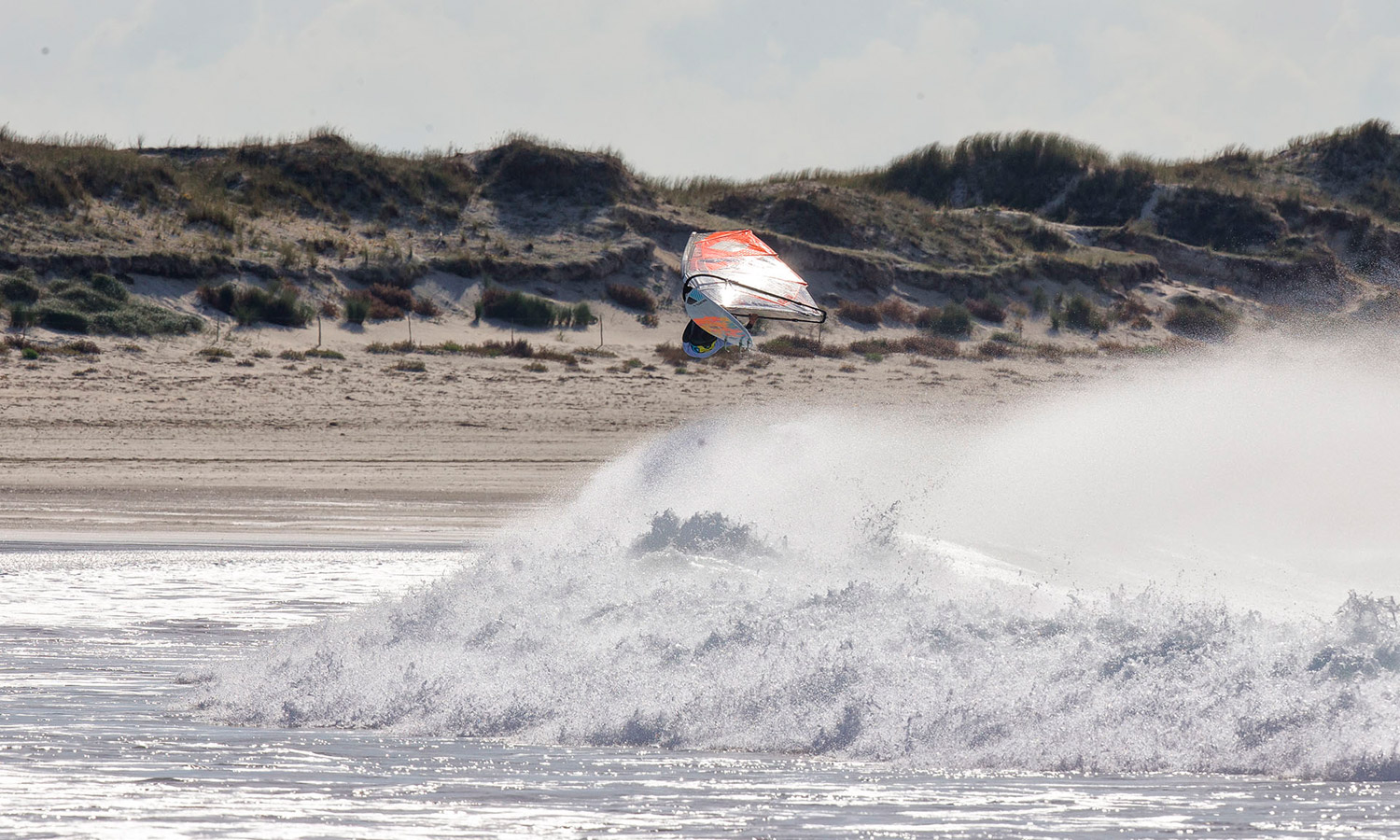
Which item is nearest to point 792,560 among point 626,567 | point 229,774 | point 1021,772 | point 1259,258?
point 626,567

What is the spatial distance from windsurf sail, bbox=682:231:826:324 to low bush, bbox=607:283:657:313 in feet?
52.3

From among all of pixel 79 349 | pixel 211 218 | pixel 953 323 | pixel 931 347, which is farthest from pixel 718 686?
pixel 211 218

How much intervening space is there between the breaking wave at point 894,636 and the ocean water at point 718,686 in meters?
0.03

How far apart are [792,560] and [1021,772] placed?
13.4 ft

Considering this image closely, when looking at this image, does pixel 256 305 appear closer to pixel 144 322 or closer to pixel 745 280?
pixel 144 322

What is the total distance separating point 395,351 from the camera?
88.6 ft

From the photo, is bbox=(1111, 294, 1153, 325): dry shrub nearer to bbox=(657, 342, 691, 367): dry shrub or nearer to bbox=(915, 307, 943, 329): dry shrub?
bbox=(915, 307, 943, 329): dry shrub

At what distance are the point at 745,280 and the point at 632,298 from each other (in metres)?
18.2

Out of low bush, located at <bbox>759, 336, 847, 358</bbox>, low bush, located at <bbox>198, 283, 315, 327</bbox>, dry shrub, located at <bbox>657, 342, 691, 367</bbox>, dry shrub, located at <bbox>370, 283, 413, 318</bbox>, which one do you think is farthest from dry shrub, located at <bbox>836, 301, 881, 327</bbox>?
low bush, located at <bbox>198, 283, 315, 327</bbox>

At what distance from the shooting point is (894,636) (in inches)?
324

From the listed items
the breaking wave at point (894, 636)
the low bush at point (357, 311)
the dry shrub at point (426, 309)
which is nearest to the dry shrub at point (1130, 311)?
the dry shrub at point (426, 309)

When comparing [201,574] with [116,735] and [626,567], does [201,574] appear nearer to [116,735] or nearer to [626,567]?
[626,567]

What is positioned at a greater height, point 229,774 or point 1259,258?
point 1259,258

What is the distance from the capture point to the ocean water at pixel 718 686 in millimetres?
6277
